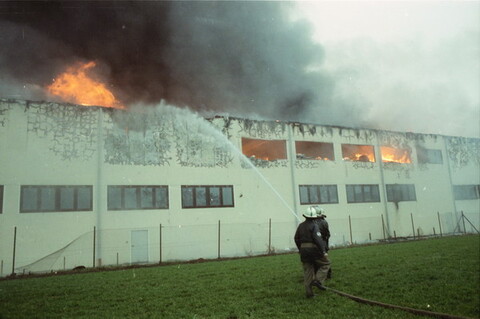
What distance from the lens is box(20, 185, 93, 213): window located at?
716 inches

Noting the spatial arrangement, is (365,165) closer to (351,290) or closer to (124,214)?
(124,214)

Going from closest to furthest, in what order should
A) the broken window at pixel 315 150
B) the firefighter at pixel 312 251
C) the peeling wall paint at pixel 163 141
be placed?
1. the firefighter at pixel 312 251
2. the peeling wall paint at pixel 163 141
3. the broken window at pixel 315 150

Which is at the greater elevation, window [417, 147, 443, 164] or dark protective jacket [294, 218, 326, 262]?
window [417, 147, 443, 164]

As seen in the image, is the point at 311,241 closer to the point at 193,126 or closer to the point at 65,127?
the point at 193,126

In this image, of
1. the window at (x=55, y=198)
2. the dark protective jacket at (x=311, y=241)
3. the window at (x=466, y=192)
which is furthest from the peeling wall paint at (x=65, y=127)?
the window at (x=466, y=192)

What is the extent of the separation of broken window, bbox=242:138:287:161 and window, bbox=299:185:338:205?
9.17ft

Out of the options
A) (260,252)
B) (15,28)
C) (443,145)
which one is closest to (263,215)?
(260,252)

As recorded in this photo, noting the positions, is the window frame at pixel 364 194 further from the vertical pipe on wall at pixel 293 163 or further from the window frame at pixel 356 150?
the vertical pipe on wall at pixel 293 163

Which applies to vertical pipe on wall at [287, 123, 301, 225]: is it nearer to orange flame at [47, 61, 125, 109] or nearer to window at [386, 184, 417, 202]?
window at [386, 184, 417, 202]

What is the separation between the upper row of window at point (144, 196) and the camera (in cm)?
1848

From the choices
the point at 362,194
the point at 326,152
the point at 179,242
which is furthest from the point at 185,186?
the point at 362,194

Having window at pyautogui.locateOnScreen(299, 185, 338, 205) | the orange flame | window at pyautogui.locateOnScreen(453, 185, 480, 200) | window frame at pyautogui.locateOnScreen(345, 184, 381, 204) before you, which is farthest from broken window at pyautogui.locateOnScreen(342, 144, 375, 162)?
the orange flame

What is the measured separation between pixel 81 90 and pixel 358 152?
2158 centimetres

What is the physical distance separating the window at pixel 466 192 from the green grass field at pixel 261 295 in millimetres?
23425
